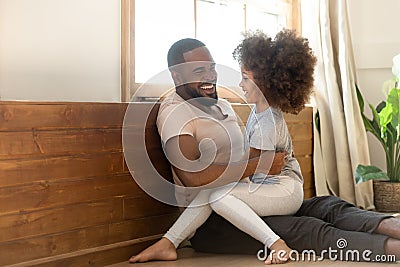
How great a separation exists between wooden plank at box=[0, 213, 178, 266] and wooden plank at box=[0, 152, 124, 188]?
0.19 metres

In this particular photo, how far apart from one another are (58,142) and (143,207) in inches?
19.3

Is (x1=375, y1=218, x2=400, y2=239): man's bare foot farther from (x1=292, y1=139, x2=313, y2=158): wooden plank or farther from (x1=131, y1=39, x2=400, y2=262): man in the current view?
(x1=292, y1=139, x2=313, y2=158): wooden plank

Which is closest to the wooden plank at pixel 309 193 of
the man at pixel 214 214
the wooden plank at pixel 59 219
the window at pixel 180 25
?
the window at pixel 180 25

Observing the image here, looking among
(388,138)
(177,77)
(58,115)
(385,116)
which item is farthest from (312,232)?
(388,138)

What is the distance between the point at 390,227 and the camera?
2.34m

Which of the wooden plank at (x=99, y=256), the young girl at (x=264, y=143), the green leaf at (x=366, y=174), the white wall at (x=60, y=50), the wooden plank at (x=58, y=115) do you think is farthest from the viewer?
the green leaf at (x=366, y=174)

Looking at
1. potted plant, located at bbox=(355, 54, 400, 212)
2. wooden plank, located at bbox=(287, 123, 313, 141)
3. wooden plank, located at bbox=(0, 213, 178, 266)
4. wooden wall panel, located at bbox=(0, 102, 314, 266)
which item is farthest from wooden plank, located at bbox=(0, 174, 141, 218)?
potted plant, located at bbox=(355, 54, 400, 212)

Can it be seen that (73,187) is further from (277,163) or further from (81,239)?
(277,163)

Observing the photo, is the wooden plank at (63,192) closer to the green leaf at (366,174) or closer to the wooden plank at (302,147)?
the wooden plank at (302,147)

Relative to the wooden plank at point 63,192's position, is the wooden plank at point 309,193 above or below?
below

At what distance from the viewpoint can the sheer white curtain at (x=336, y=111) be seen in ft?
12.1

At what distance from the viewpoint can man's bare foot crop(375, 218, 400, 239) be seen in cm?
232

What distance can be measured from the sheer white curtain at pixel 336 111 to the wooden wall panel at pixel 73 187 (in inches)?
54.4

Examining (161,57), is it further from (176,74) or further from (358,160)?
(358,160)
